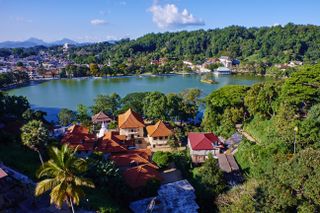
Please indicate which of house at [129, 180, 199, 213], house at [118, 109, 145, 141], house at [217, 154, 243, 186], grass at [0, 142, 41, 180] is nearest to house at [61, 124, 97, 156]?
house at [118, 109, 145, 141]

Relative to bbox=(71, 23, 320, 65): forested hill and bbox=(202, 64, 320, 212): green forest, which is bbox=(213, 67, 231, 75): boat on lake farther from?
bbox=(202, 64, 320, 212): green forest

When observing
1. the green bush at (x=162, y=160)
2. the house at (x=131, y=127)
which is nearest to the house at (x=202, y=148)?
the green bush at (x=162, y=160)

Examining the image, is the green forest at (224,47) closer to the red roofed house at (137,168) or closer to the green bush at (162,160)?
the red roofed house at (137,168)

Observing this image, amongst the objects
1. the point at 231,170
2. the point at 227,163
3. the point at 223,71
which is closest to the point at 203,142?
the point at 227,163

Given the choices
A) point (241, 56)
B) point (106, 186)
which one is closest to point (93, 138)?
point (106, 186)

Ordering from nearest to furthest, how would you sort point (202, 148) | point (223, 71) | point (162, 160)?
point (162, 160)
point (202, 148)
point (223, 71)

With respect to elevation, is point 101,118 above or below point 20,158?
below

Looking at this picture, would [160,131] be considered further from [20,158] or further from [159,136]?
[20,158]

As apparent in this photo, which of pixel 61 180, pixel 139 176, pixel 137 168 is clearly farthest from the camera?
pixel 137 168
